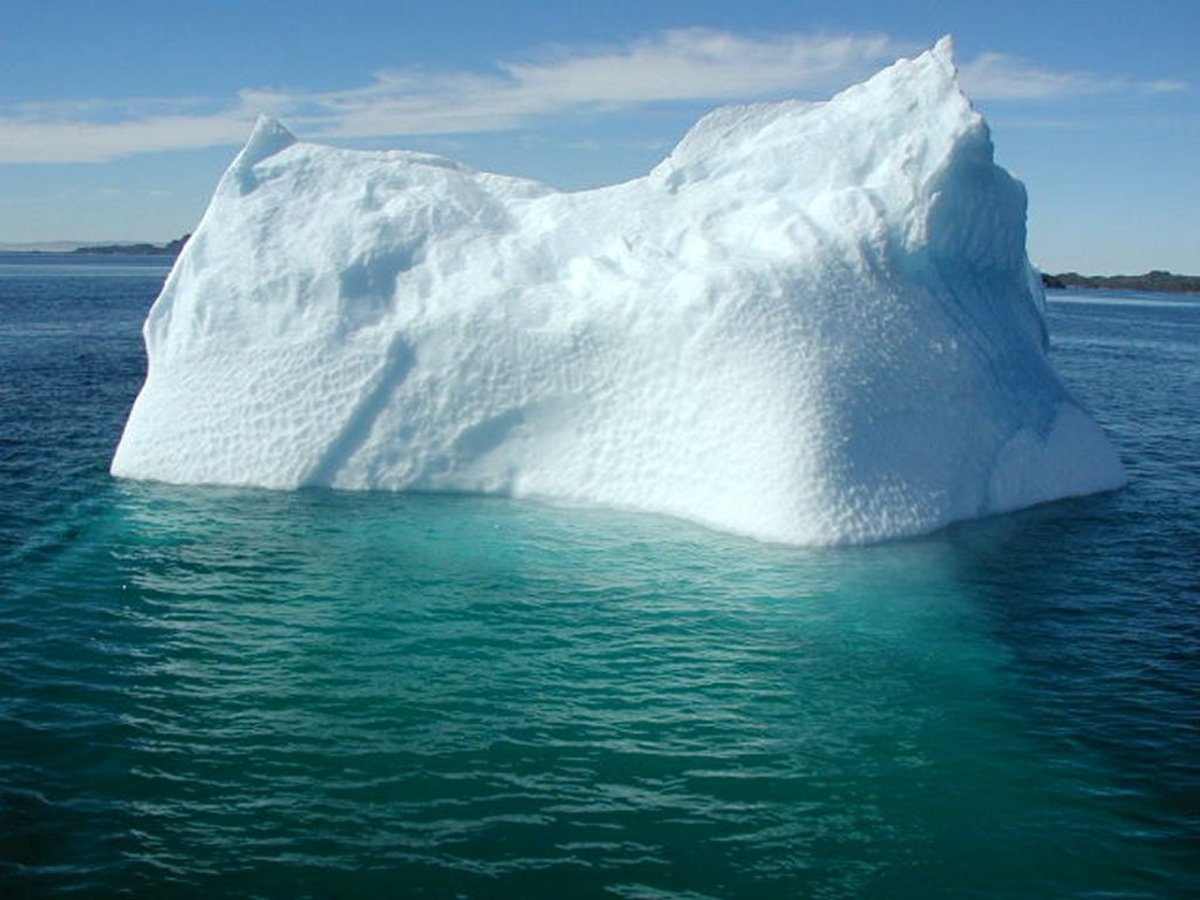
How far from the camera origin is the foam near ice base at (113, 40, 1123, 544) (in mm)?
16328

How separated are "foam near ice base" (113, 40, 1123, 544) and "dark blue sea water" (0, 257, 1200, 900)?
0.85 metres

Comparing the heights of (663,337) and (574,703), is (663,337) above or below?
above

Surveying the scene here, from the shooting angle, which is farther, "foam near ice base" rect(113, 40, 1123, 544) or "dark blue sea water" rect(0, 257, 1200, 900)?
"foam near ice base" rect(113, 40, 1123, 544)

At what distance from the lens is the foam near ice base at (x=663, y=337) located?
16.3 metres

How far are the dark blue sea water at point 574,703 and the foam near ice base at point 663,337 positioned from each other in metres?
0.85

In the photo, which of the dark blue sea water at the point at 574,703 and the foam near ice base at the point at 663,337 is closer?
the dark blue sea water at the point at 574,703

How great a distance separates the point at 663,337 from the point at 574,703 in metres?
8.19

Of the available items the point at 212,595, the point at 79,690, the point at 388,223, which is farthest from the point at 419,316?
the point at 79,690

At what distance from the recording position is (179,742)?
29.8ft

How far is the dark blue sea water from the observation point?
24.8 ft

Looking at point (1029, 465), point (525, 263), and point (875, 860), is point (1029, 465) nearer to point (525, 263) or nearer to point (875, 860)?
point (525, 263)

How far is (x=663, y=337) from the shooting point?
672 inches

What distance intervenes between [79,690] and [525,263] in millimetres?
10691

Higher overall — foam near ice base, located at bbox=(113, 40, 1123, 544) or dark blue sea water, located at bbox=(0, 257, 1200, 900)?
foam near ice base, located at bbox=(113, 40, 1123, 544)
